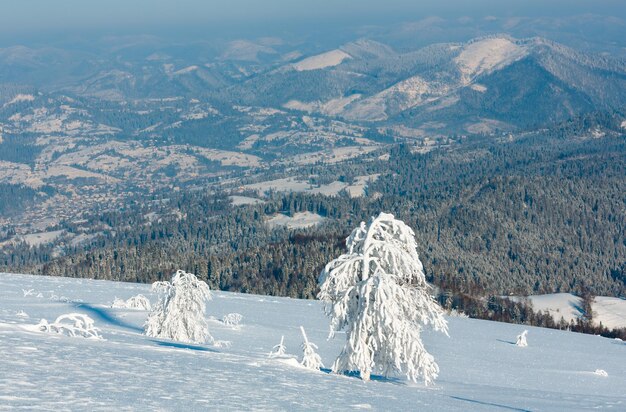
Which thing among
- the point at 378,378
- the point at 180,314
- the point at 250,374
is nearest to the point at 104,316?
the point at 180,314

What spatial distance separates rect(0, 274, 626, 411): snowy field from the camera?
1025 inches

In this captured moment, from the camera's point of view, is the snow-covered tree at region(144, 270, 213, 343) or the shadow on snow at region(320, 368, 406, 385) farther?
the snow-covered tree at region(144, 270, 213, 343)

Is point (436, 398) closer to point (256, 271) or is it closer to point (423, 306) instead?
point (423, 306)

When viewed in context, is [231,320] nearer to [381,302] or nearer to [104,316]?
[104,316]

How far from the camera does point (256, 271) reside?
17112 cm

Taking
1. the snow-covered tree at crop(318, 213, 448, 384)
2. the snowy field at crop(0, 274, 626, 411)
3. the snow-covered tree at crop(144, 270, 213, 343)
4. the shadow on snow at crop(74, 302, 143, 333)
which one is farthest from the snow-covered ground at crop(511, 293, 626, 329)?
the snow-covered tree at crop(318, 213, 448, 384)

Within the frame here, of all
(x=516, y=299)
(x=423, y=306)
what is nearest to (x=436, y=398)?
(x=423, y=306)

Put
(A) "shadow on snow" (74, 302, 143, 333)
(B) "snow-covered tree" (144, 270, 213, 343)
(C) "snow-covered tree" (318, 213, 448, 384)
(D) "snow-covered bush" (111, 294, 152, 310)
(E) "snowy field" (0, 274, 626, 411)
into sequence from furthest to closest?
(D) "snow-covered bush" (111, 294, 152, 310), (A) "shadow on snow" (74, 302, 143, 333), (B) "snow-covered tree" (144, 270, 213, 343), (C) "snow-covered tree" (318, 213, 448, 384), (E) "snowy field" (0, 274, 626, 411)

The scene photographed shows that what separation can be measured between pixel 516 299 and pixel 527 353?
104419 millimetres

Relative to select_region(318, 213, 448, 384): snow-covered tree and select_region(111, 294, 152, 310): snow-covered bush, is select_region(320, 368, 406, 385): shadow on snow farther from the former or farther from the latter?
select_region(111, 294, 152, 310): snow-covered bush

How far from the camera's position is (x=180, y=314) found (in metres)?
53.4

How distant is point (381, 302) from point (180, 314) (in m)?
20.4

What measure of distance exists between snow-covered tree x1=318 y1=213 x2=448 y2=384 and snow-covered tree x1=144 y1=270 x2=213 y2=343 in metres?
17.2

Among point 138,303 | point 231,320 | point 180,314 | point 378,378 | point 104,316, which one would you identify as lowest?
point 378,378
